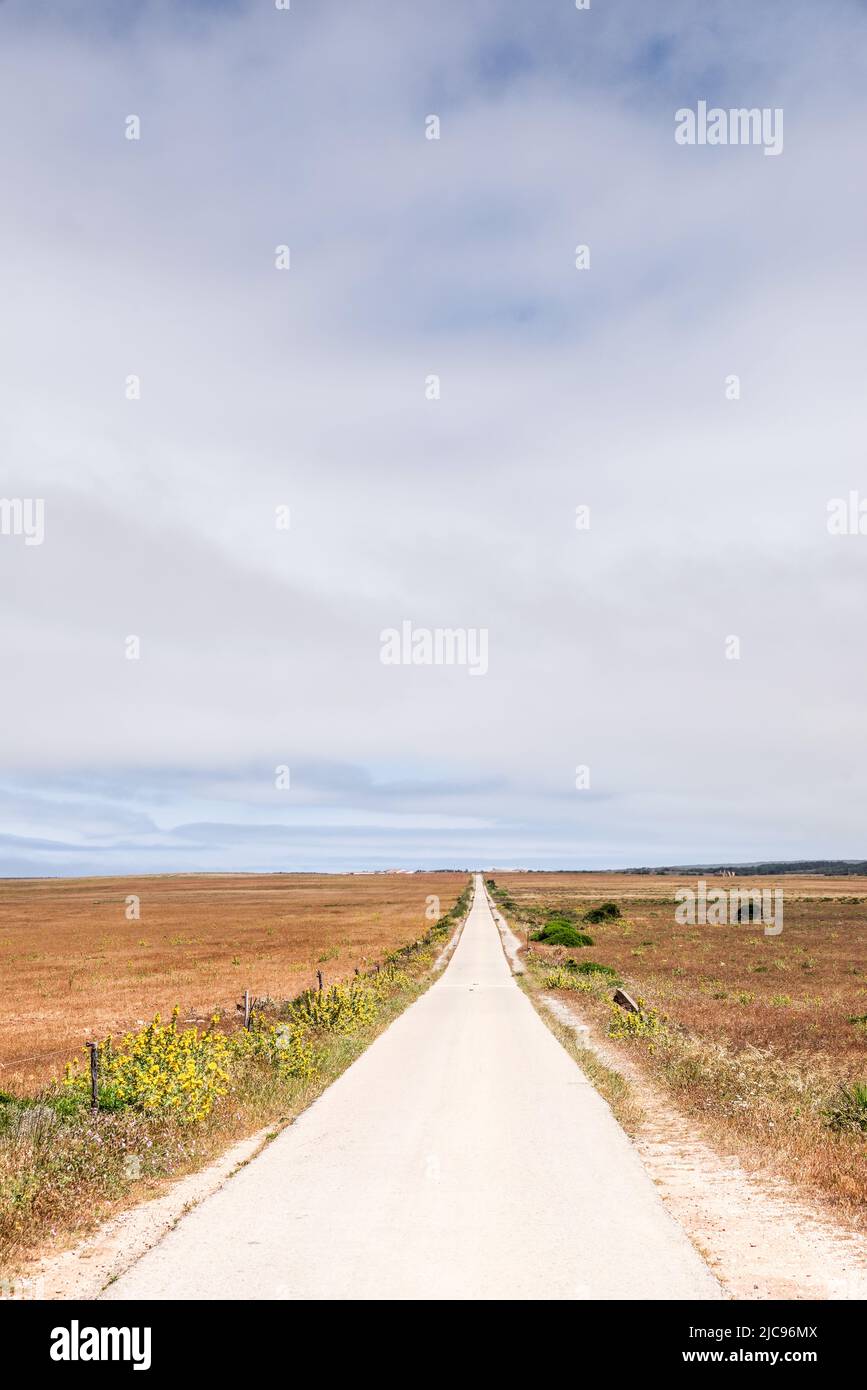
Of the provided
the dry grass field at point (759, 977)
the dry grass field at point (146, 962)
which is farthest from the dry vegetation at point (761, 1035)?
the dry grass field at point (146, 962)

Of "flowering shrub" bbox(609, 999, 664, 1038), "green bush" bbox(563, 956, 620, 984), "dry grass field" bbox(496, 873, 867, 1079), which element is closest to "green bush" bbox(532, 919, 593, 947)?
"dry grass field" bbox(496, 873, 867, 1079)

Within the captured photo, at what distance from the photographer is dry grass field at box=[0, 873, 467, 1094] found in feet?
99.6

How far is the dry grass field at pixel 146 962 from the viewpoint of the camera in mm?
30359

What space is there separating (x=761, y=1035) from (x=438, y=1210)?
17.0 m

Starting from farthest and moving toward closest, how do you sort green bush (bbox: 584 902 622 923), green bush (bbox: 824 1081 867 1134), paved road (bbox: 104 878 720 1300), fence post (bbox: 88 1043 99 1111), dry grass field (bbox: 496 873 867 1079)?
1. green bush (bbox: 584 902 622 923)
2. dry grass field (bbox: 496 873 867 1079)
3. green bush (bbox: 824 1081 867 1134)
4. fence post (bbox: 88 1043 99 1111)
5. paved road (bbox: 104 878 720 1300)

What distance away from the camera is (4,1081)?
20828 mm

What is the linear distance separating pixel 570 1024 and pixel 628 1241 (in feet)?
56.1

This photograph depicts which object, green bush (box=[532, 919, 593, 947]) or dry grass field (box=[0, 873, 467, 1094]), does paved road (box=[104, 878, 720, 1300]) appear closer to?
dry grass field (box=[0, 873, 467, 1094])

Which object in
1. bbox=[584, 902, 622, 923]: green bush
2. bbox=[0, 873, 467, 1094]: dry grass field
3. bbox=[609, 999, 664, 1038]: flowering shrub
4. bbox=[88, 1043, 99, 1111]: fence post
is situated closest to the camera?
bbox=[88, 1043, 99, 1111]: fence post

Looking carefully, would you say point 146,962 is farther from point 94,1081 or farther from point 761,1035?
point 94,1081

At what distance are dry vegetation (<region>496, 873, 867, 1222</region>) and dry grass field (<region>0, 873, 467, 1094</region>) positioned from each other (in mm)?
13607

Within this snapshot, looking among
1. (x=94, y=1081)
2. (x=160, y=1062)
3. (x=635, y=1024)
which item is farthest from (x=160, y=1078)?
(x=635, y=1024)
